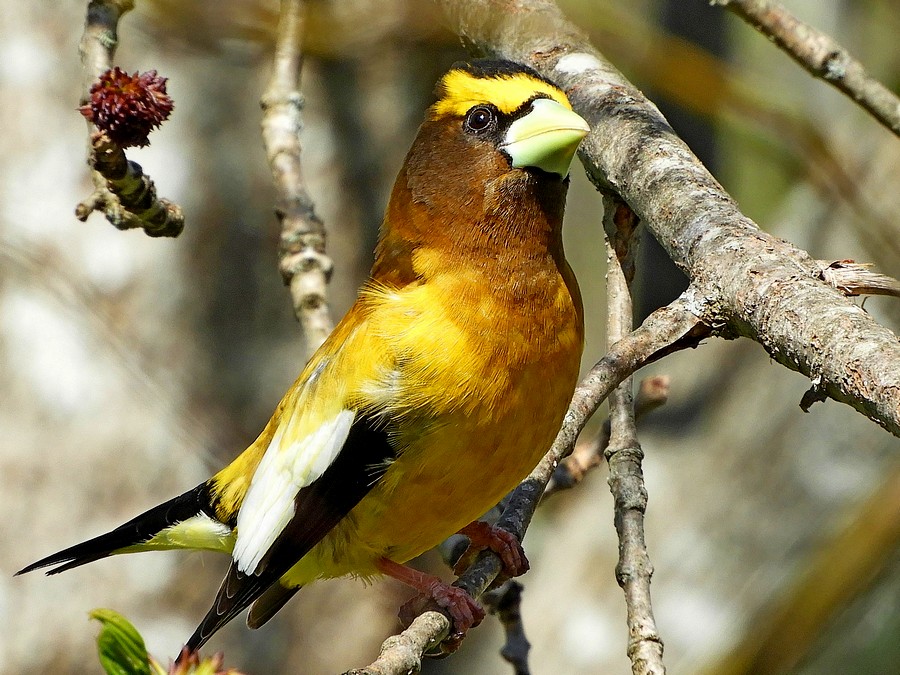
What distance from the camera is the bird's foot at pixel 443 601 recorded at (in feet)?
8.39

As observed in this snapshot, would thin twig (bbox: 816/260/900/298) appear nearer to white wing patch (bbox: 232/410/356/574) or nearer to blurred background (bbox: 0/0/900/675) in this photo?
white wing patch (bbox: 232/410/356/574)

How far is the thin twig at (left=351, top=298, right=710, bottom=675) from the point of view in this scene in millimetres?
1947

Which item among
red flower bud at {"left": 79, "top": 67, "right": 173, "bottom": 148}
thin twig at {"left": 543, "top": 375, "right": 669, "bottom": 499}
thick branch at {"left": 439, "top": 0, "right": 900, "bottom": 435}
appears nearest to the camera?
thick branch at {"left": 439, "top": 0, "right": 900, "bottom": 435}

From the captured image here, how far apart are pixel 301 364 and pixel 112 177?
239 centimetres

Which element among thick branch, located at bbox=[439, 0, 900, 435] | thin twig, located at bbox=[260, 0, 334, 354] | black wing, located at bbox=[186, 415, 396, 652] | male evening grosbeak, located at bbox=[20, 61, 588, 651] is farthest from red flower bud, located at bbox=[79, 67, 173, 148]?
thin twig, located at bbox=[260, 0, 334, 354]

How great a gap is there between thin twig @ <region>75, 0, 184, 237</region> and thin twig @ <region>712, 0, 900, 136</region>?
1.73 m

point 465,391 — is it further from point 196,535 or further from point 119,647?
point 119,647

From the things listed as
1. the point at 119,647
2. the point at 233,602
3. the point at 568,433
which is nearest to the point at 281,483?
the point at 233,602

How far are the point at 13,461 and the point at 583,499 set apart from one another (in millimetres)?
2808

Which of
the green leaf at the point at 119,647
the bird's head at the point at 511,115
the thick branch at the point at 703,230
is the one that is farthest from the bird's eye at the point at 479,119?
the green leaf at the point at 119,647

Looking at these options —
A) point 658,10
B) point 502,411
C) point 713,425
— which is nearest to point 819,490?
point 713,425

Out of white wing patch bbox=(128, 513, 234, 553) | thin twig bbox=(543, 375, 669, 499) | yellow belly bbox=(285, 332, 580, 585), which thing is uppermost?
white wing patch bbox=(128, 513, 234, 553)

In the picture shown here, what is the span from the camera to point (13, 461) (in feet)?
14.3

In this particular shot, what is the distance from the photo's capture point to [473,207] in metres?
2.79
